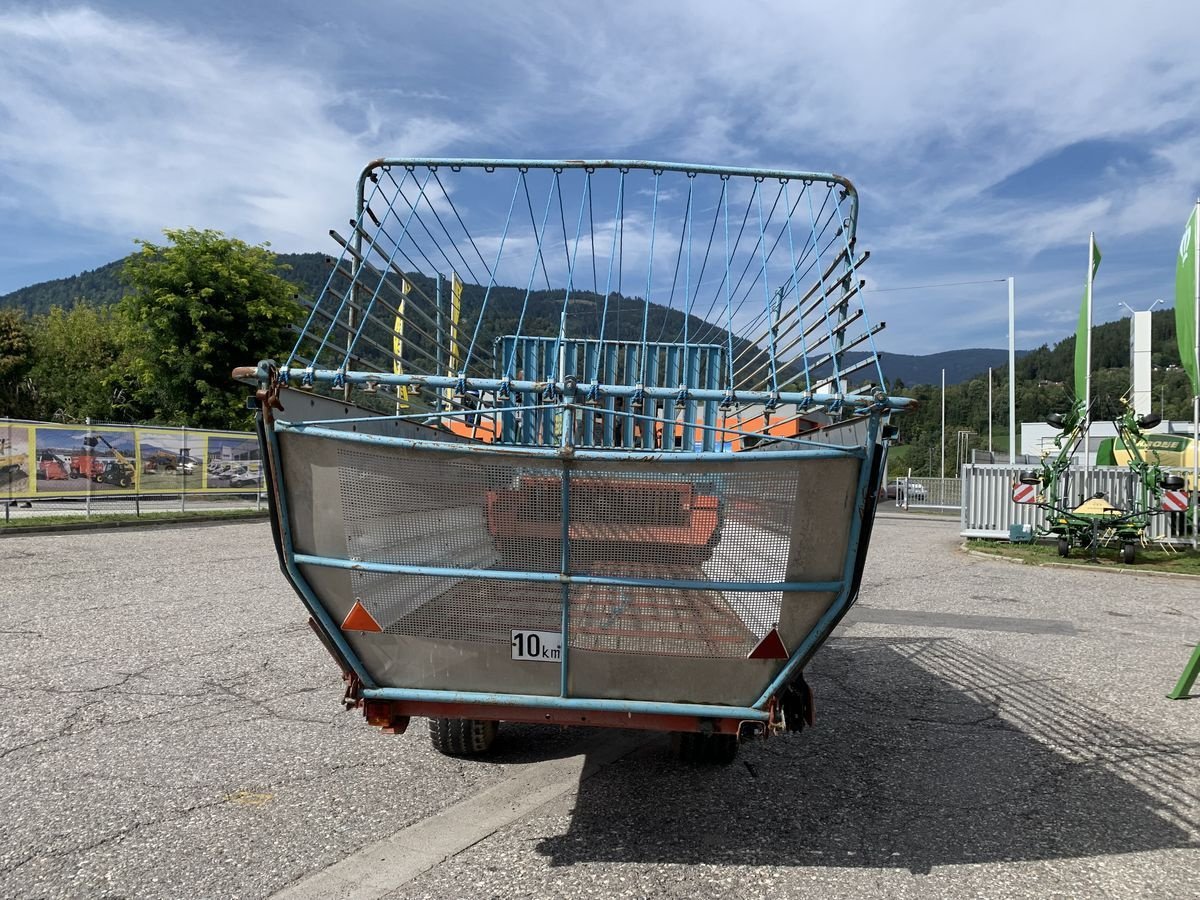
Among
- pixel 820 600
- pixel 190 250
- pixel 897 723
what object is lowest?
pixel 897 723

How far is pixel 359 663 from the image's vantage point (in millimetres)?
3709

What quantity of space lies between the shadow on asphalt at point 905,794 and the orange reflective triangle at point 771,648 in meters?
0.90

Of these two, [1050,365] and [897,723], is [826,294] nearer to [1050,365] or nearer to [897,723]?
[897,723]

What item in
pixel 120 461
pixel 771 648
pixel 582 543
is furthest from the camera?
pixel 120 461

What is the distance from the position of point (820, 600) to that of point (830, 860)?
1154mm

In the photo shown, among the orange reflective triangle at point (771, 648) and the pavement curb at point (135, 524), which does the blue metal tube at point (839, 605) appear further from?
the pavement curb at point (135, 524)

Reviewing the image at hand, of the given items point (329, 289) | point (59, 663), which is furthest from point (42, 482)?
point (329, 289)

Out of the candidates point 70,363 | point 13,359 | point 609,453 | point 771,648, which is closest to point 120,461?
point 609,453

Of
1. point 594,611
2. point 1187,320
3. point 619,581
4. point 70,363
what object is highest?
point 70,363

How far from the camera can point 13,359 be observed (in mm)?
43031

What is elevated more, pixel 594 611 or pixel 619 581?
pixel 619 581

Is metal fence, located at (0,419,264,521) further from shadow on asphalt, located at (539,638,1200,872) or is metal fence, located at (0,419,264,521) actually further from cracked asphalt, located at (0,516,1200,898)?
shadow on asphalt, located at (539,638,1200,872)

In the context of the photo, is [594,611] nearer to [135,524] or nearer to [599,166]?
[599,166]

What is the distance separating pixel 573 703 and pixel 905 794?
2.02m
